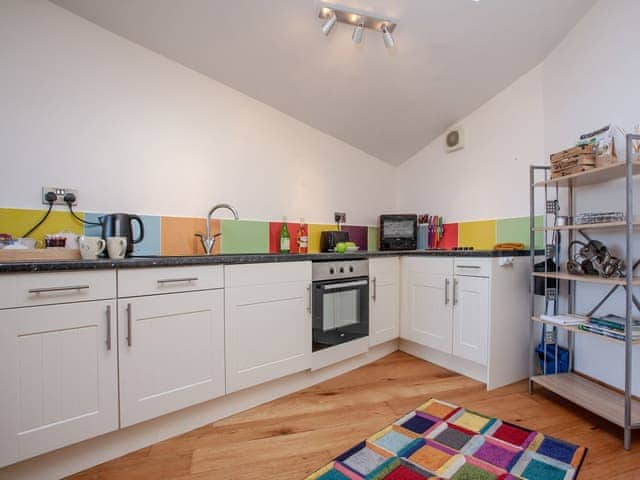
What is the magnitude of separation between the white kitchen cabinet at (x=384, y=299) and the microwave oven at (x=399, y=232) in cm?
39

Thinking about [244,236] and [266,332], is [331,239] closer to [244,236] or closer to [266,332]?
[244,236]

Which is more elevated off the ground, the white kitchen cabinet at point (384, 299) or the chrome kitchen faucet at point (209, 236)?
the chrome kitchen faucet at point (209, 236)

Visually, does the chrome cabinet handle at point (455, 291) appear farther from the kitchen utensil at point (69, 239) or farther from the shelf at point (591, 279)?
the kitchen utensil at point (69, 239)

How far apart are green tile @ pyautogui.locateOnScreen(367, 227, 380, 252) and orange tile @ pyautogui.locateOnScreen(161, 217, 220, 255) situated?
1560 mm

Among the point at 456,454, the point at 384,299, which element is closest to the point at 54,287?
the point at 456,454

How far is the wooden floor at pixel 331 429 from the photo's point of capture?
1318 millimetres

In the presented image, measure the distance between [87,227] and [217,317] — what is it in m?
0.90

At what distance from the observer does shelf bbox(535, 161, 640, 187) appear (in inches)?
62.1

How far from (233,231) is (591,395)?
235 cm

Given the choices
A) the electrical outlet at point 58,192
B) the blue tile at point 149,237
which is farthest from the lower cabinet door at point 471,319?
the electrical outlet at point 58,192

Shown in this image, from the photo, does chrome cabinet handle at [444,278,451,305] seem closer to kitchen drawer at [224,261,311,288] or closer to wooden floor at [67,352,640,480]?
wooden floor at [67,352,640,480]

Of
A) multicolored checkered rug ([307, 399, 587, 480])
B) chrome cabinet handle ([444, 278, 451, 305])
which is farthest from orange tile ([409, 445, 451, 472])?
chrome cabinet handle ([444, 278, 451, 305])

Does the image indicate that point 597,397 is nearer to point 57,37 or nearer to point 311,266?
point 311,266

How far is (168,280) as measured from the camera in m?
1.48
